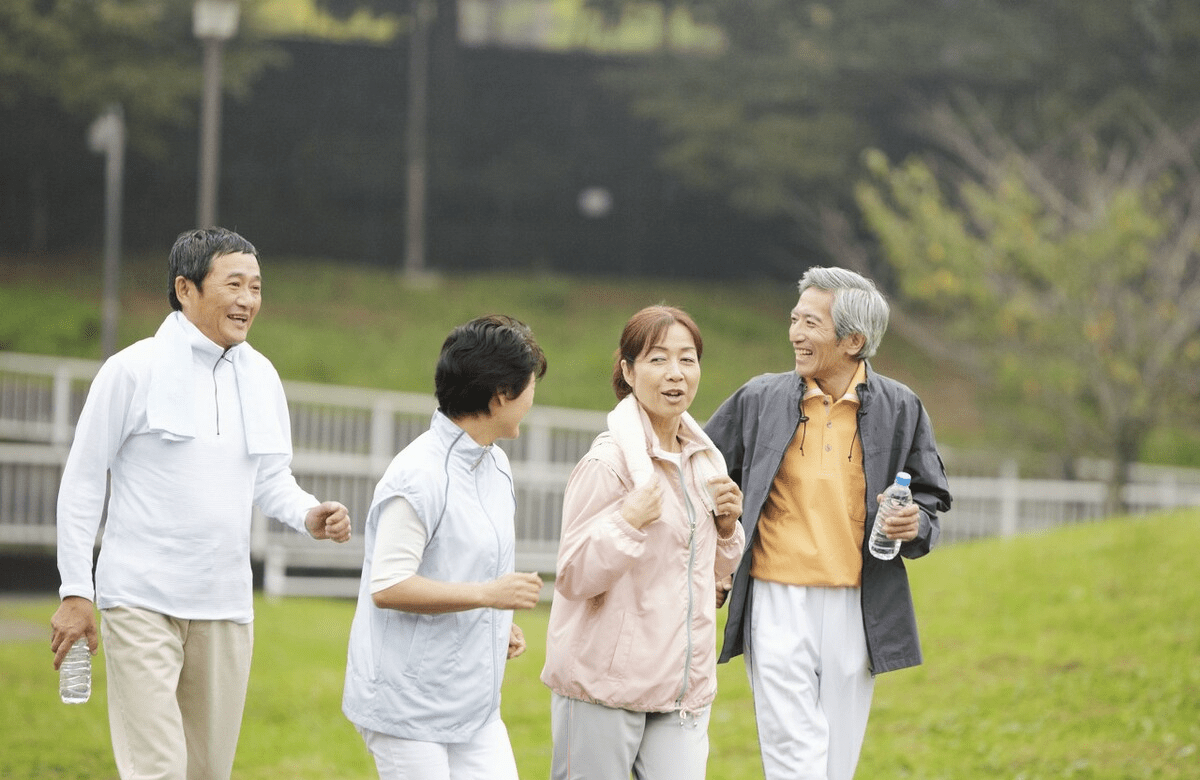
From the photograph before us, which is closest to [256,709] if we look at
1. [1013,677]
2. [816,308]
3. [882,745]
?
[882,745]

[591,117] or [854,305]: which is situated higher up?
[591,117]

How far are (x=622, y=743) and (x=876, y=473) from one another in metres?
1.18

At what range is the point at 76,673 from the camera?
359cm

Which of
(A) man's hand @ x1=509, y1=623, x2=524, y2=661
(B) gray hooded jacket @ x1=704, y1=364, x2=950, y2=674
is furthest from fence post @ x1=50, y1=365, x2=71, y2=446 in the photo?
(A) man's hand @ x1=509, y1=623, x2=524, y2=661

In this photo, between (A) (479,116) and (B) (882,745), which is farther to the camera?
(A) (479,116)

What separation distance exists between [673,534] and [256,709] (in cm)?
510

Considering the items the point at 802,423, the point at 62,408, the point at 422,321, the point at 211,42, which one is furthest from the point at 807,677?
the point at 422,321

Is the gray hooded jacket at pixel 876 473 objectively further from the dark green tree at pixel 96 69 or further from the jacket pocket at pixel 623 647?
the dark green tree at pixel 96 69

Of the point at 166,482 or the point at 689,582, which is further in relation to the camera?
the point at 166,482

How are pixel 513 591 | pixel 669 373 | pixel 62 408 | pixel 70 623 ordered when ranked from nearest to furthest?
pixel 513 591, pixel 70 623, pixel 669 373, pixel 62 408

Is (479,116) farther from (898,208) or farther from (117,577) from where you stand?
(117,577)

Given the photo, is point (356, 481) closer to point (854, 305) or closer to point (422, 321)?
point (854, 305)

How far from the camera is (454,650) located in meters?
3.21

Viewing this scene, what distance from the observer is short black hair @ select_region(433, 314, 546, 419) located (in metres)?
Answer: 3.25
